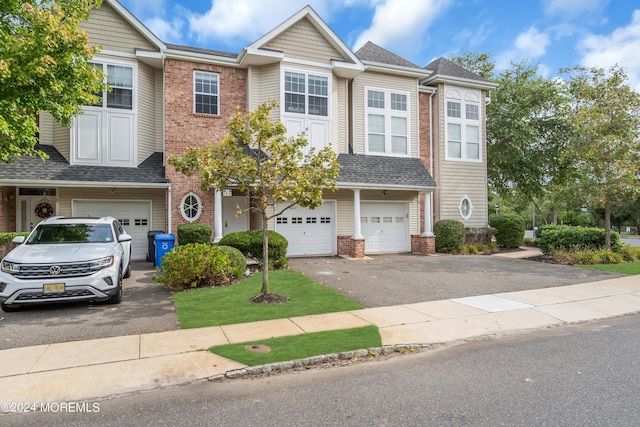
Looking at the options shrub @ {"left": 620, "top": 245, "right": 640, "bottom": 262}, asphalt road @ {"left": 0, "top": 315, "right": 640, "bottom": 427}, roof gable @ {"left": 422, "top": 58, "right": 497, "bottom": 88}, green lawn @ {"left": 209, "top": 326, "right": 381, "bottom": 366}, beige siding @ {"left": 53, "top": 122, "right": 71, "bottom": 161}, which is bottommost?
asphalt road @ {"left": 0, "top": 315, "right": 640, "bottom": 427}

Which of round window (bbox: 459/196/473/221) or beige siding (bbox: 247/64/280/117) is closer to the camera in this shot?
beige siding (bbox: 247/64/280/117)

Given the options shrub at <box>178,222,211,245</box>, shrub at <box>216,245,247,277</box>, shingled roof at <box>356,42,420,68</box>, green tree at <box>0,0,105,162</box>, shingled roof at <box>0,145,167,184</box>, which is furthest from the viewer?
shingled roof at <box>356,42,420,68</box>

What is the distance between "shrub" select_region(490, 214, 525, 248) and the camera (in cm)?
1919

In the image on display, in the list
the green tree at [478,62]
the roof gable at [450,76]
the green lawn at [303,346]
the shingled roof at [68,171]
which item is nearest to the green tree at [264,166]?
the green lawn at [303,346]

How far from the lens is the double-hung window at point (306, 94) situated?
15133mm

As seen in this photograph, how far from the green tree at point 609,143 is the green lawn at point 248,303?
506 inches

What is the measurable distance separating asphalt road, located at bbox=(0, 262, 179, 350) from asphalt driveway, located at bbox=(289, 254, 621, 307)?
4178 millimetres

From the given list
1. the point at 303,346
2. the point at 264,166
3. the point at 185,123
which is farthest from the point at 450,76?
the point at 303,346

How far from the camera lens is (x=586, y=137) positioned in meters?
15.7

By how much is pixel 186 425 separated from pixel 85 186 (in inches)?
484

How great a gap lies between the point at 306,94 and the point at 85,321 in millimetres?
11556

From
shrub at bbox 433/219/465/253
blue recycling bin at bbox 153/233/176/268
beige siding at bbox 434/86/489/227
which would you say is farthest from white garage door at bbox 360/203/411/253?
blue recycling bin at bbox 153/233/176/268

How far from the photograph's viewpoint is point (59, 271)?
704cm

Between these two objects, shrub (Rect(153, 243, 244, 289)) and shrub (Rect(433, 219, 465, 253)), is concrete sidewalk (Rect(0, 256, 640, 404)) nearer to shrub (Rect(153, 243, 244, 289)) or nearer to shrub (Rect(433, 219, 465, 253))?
shrub (Rect(153, 243, 244, 289))
